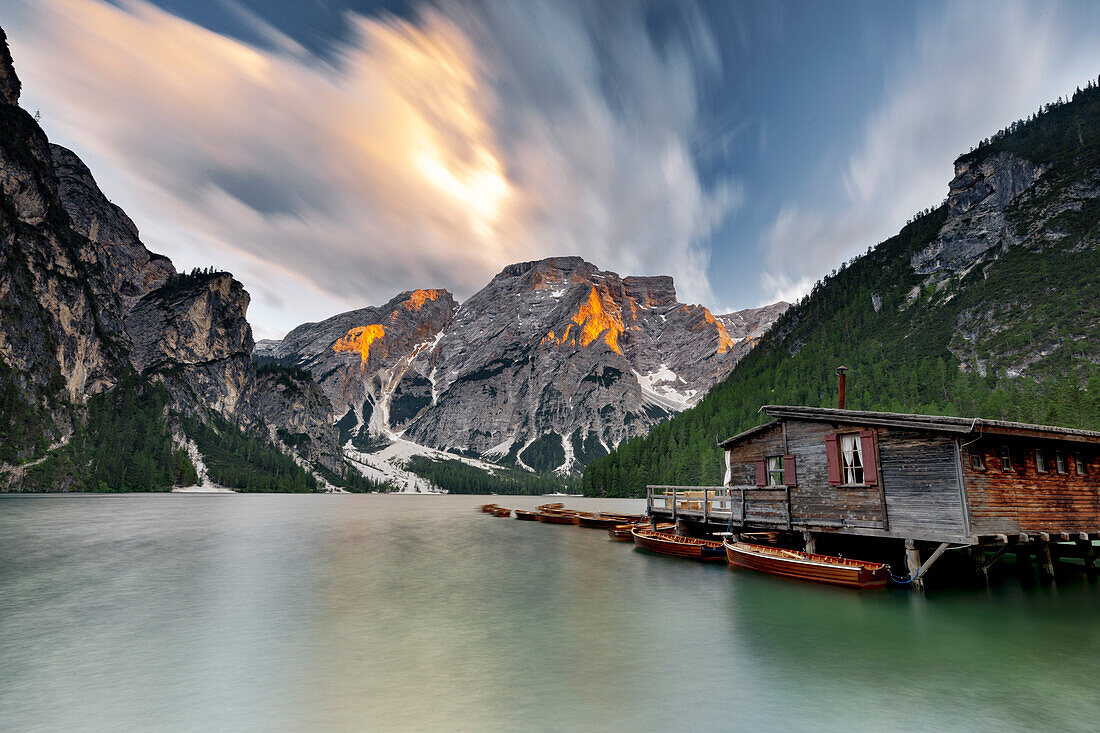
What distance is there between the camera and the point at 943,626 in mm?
18984

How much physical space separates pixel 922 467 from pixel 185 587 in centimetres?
3789

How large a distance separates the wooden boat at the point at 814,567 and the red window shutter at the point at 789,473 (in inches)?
155

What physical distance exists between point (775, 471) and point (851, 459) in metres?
5.62

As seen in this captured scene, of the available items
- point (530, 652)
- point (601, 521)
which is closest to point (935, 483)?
point (530, 652)

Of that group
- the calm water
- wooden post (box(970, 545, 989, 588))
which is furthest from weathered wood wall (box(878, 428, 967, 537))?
wooden post (box(970, 545, 989, 588))

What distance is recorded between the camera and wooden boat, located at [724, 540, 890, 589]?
24.1m

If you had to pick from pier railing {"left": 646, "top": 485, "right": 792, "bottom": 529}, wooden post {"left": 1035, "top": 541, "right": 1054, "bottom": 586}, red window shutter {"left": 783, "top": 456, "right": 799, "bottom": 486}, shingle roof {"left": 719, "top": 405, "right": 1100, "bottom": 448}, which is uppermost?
shingle roof {"left": 719, "top": 405, "right": 1100, "bottom": 448}

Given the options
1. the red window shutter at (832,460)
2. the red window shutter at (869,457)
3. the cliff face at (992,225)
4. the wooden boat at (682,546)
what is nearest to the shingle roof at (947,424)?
the red window shutter at (869,457)

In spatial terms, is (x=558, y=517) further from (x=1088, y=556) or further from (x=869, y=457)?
(x=1088, y=556)

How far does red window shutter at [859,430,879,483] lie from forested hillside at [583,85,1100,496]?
95736 mm

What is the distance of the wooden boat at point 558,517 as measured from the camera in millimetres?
73350

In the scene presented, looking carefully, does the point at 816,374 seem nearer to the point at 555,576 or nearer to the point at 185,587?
the point at 555,576

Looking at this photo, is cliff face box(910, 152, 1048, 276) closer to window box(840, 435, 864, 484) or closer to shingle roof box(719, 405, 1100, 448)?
shingle roof box(719, 405, 1100, 448)

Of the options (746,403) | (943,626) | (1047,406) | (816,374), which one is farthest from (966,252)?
(943,626)
